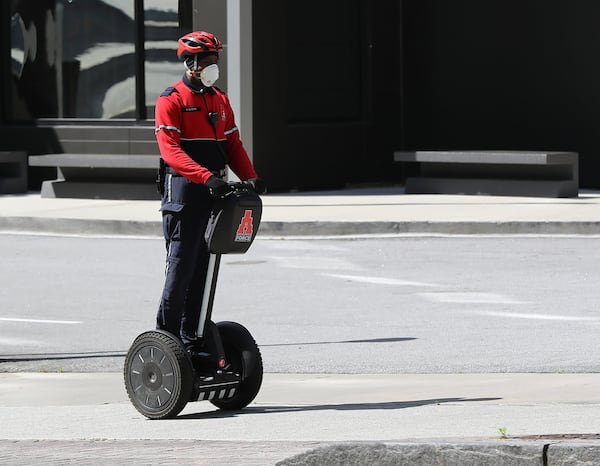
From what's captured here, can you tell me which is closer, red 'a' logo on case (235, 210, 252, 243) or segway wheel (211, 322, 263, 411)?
red 'a' logo on case (235, 210, 252, 243)

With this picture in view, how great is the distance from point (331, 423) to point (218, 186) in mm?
1306

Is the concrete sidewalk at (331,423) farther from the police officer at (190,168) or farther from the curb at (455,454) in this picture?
the police officer at (190,168)

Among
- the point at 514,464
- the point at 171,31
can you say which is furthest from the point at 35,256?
the point at 514,464

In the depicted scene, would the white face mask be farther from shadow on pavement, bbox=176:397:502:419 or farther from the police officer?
shadow on pavement, bbox=176:397:502:419

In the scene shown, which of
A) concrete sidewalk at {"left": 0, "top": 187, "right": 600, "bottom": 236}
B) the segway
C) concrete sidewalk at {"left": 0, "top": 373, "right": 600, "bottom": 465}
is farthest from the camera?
concrete sidewalk at {"left": 0, "top": 187, "right": 600, "bottom": 236}

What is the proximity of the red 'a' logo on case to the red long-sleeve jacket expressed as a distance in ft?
0.94

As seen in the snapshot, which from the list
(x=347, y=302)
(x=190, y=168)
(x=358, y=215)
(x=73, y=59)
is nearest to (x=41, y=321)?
(x=347, y=302)

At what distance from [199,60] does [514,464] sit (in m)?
3.13

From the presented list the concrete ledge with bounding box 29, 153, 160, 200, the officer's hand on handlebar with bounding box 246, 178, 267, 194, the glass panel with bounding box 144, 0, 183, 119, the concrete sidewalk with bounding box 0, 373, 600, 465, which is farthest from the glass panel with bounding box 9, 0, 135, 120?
the officer's hand on handlebar with bounding box 246, 178, 267, 194

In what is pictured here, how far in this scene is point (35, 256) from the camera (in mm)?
17625

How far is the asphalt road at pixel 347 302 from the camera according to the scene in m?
11.1

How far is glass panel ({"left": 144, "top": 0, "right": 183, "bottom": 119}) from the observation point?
81.8ft

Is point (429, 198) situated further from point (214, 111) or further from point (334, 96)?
point (214, 111)

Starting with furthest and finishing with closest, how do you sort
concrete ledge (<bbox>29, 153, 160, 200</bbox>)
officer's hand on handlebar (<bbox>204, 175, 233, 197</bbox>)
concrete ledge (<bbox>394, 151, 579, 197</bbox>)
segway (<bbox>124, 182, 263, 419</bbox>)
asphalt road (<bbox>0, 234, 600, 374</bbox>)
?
concrete ledge (<bbox>29, 153, 160, 200</bbox>)
concrete ledge (<bbox>394, 151, 579, 197</bbox>)
asphalt road (<bbox>0, 234, 600, 374</bbox>)
segway (<bbox>124, 182, 263, 419</bbox>)
officer's hand on handlebar (<bbox>204, 175, 233, 197</bbox>)
